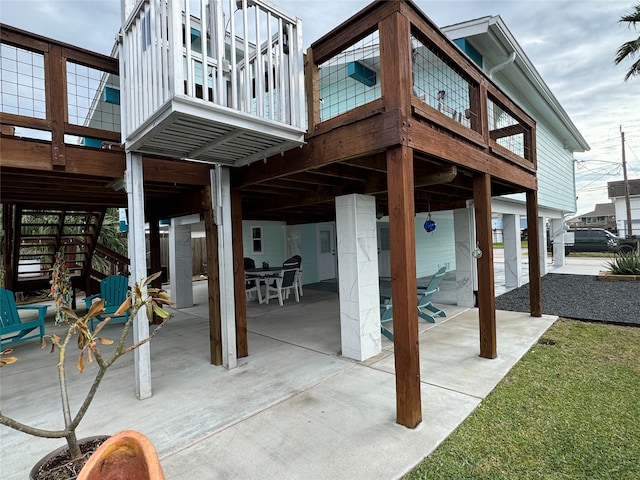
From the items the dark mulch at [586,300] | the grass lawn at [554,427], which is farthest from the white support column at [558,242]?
the grass lawn at [554,427]

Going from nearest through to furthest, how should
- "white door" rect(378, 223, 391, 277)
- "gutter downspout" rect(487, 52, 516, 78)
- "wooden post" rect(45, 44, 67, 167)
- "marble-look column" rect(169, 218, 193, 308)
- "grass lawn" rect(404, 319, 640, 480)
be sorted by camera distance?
"grass lawn" rect(404, 319, 640, 480), "wooden post" rect(45, 44, 67, 167), "gutter downspout" rect(487, 52, 516, 78), "marble-look column" rect(169, 218, 193, 308), "white door" rect(378, 223, 391, 277)

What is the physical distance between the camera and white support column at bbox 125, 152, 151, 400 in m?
3.34

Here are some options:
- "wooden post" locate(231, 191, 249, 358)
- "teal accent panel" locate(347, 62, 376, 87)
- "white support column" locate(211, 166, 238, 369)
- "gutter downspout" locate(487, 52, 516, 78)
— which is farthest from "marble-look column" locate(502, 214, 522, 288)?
"white support column" locate(211, 166, 238, 369)

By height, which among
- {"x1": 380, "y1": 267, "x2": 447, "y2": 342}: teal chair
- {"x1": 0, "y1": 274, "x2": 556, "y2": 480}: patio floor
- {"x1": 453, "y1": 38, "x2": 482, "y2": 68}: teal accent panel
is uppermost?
→ {"x1": 453, "y1": 38, "x2": 482, "y2": 68}: teal accent panel

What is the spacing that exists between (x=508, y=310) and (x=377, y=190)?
4332mm

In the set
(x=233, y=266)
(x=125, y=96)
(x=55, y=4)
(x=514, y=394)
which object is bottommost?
(x=514, y=394)

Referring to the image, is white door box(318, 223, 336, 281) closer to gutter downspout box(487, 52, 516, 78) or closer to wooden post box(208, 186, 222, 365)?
gutter downspout box(487, 52, 516, 78)

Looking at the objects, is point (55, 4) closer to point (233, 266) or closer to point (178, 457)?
point (233, 266)

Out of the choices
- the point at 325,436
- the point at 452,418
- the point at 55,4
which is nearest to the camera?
the point at 325,436

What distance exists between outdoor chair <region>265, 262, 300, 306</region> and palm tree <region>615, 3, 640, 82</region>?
1202 cm

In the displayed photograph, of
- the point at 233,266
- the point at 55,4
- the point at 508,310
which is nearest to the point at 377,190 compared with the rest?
the point at 233,266

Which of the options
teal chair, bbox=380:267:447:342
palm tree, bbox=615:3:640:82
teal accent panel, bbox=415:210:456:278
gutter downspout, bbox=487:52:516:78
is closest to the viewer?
teal chair, bbox=380:267:447:342

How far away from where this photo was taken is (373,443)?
2457 millimetres

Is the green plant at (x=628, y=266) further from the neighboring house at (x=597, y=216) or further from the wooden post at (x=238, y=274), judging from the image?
the neighboring house at (x=597, y=216)
